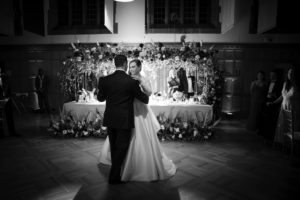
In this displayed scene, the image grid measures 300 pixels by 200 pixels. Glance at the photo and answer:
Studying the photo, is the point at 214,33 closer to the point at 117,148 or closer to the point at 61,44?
the point at 61,44

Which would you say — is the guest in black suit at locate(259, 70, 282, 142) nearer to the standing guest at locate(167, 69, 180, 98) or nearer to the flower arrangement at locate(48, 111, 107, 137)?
the standing guest at locate(167, 69, 180, 98)

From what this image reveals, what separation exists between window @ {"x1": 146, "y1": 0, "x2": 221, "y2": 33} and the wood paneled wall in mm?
975

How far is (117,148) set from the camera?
2758 millimetres

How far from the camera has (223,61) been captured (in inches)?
322

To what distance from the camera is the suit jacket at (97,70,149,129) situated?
261 centimetres

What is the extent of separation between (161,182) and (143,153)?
0.47 m

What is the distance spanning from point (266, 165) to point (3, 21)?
26.1 ft

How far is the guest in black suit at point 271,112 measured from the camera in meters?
4.91

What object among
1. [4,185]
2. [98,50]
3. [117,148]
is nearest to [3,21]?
[98,50]

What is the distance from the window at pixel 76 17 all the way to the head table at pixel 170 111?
156 inches

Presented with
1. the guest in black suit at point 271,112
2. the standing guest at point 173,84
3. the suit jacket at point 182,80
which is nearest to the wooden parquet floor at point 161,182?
the guest in black suit at point 271,112

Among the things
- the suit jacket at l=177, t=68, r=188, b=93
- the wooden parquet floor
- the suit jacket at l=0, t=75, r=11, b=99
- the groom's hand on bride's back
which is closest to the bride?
the wooden parquet floor

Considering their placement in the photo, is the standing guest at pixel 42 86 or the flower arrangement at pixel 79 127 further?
the standing guest at pixel 42 86

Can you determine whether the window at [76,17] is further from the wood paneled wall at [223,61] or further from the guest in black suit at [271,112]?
the guest in black suit at [271,112]
